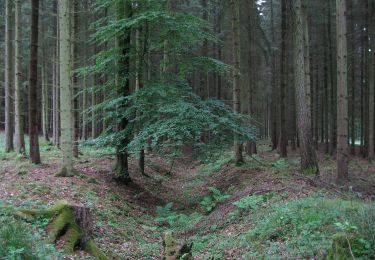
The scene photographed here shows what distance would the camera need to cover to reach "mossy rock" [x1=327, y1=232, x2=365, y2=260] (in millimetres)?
5281

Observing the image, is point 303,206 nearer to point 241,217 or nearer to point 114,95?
point 241,217

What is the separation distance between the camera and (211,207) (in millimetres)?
11680

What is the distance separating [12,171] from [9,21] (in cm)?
879

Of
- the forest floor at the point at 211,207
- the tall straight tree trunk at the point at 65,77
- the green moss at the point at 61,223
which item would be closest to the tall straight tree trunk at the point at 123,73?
the forest floor at the point at 211,207

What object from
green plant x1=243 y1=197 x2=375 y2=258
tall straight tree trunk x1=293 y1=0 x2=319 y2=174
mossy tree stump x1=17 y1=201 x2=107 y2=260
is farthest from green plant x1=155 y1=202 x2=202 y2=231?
tall straight tree trunk x1=293 y1=0 x2=319 y2=174

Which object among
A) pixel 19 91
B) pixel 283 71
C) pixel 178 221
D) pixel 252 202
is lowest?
pixel 178 221

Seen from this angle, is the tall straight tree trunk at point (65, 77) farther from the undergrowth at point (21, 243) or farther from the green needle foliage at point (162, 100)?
the undergrowth at point (21, 243)

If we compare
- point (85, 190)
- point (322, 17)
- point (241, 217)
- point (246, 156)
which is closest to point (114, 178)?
point (85, 190)

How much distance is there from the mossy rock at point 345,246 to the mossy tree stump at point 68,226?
13.1ft

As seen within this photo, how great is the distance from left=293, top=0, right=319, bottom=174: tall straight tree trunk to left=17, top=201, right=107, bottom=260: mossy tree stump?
28.7 ft

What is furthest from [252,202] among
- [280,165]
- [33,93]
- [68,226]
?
[33,93]

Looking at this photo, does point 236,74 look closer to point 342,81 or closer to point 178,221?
point 342,81

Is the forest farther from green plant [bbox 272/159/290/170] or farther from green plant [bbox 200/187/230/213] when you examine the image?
green plant [bbox 272/159/290/170]

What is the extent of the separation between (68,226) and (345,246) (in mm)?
4683
